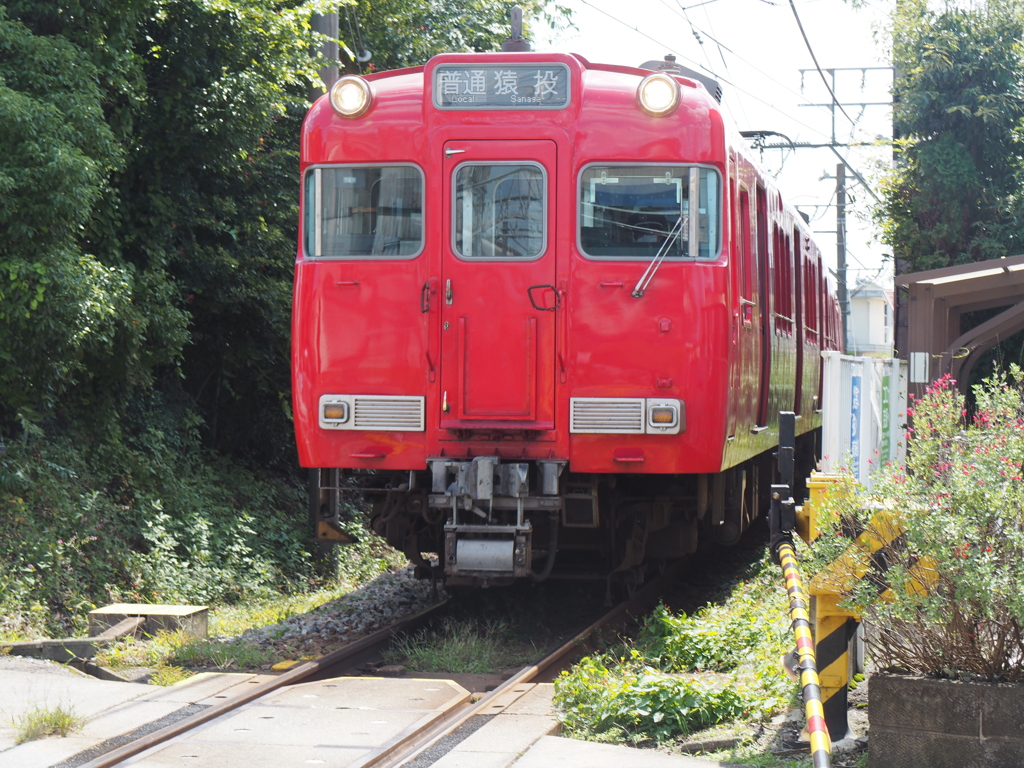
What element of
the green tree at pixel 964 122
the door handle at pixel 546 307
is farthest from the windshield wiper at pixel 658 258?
the green tree at pixel 964 122

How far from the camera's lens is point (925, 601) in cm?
484

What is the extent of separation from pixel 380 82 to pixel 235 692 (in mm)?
4115

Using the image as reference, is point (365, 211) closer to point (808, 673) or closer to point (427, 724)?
point (427, 724)

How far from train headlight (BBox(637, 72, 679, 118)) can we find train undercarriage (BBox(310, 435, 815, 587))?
2.36 m

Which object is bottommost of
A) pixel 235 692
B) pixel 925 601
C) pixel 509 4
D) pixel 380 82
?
pixel 235 692

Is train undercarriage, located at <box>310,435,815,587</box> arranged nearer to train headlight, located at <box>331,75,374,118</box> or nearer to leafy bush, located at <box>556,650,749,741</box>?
leafy bush, located at <box>556,650,749,741</box>

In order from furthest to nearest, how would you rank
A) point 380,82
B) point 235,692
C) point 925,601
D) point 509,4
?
point 509,4 → point 380,82 → point 235,692 → point 925,601

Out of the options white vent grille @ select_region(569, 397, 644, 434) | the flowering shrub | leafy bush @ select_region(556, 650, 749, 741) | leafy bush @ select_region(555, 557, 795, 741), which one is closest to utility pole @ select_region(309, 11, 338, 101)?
white vent grille @ select_region(569, 397, 644, 434)

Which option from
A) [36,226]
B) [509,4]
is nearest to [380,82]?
[36,226]

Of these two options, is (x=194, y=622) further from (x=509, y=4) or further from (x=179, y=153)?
(x=509, y=4)

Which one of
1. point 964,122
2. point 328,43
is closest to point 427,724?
point 328,43

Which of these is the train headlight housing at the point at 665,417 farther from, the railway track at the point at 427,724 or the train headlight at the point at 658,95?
the train headlight at the point at 658,95

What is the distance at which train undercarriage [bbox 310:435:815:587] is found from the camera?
7.68 metres

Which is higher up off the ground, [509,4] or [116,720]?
[509,4]
